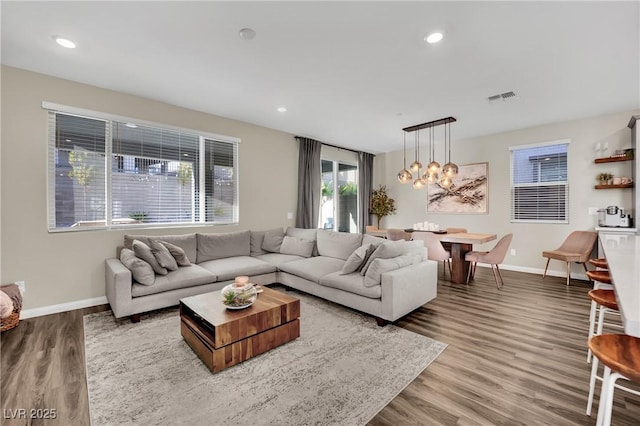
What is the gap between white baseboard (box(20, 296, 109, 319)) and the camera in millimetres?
3183

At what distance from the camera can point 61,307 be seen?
3.38 m

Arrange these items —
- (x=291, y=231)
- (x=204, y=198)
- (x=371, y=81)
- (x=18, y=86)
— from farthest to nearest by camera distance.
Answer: (x=291, y=231), (x=204, y=198), (x=371, y=81), (x=18, y=86)

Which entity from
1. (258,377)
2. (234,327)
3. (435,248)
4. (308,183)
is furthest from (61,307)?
(435,248)

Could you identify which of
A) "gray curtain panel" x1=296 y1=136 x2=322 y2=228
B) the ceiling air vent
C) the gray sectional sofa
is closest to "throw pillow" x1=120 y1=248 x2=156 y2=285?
the gray sectional sofa

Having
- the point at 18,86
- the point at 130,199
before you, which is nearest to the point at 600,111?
the point at 130,199

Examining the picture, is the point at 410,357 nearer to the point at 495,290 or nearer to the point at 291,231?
the point at 495,290

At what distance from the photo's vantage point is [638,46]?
2.64m

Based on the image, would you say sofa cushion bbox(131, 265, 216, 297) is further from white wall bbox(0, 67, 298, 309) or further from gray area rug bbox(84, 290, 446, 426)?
white wall bbox(0, 67, 298, 309)

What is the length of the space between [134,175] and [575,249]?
7041 mm

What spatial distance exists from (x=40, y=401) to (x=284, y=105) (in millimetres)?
3917

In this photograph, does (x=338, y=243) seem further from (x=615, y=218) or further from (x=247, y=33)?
(x=615, y=218)

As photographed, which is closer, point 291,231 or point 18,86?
point 18,86

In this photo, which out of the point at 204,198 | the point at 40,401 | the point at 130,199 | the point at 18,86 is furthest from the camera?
the point at 204,198

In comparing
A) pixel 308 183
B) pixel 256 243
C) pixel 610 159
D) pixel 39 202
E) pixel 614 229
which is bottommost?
pixel 256 243
